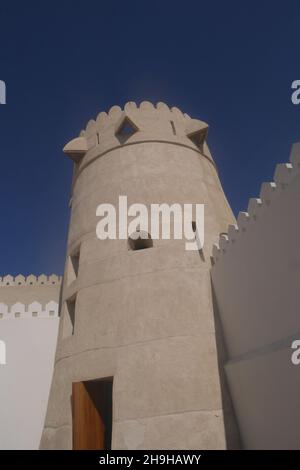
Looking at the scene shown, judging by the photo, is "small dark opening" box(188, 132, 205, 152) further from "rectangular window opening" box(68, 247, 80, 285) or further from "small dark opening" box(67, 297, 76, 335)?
"small dark opening" box(67, 297, 76, 335)

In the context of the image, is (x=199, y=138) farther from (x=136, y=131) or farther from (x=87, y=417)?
(x=87, y=417)

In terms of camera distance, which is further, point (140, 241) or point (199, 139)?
point (199, 139)

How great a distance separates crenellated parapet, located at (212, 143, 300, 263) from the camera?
5109 millimetres

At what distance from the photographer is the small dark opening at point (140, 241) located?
26.1 ft

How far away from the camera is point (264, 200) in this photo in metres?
5.88

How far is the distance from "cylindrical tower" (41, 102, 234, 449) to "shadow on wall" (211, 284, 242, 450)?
0.09 metres

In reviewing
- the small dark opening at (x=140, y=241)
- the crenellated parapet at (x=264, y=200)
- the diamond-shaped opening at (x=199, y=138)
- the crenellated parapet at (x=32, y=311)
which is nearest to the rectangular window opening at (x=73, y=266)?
the crenellated parapet at (x=32, y=311)

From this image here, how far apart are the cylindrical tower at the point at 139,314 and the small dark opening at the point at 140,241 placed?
0.26ft

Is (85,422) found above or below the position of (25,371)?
below

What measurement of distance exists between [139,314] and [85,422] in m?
2.15

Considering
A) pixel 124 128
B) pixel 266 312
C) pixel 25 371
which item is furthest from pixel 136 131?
pixel 25 371

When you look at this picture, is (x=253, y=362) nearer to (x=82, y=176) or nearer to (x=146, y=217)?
(x=146, y=217)
